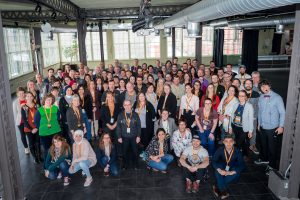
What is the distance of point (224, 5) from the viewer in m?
4.00

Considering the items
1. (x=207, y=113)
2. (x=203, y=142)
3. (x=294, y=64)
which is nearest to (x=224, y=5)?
(x=294, y=64)

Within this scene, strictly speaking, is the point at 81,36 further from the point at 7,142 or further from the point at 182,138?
the point at 7,142

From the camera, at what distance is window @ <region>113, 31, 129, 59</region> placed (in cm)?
2352

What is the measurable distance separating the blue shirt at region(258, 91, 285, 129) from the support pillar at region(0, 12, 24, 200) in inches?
171

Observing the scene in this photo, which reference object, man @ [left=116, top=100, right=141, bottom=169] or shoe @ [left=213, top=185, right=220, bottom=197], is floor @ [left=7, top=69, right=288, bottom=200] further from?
man @ [left=116, top=100, right=141, bottom=169]

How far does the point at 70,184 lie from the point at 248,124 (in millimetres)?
3653

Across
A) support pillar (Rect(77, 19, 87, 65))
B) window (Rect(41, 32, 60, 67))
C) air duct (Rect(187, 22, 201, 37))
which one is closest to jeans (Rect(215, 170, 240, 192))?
air duct (Rect(187, 22, 201, 37))

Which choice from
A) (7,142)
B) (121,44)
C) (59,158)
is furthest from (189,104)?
(121,44)

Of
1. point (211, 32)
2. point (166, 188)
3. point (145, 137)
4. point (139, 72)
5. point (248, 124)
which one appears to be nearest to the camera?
point (166, 188)

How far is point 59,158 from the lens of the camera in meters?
5.17

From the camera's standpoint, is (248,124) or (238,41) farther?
(238,41)

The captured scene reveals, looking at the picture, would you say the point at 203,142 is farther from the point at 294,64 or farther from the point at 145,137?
the point at 294,64

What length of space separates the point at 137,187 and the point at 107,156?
34.3 inches

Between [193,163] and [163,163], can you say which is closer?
[193,163]
